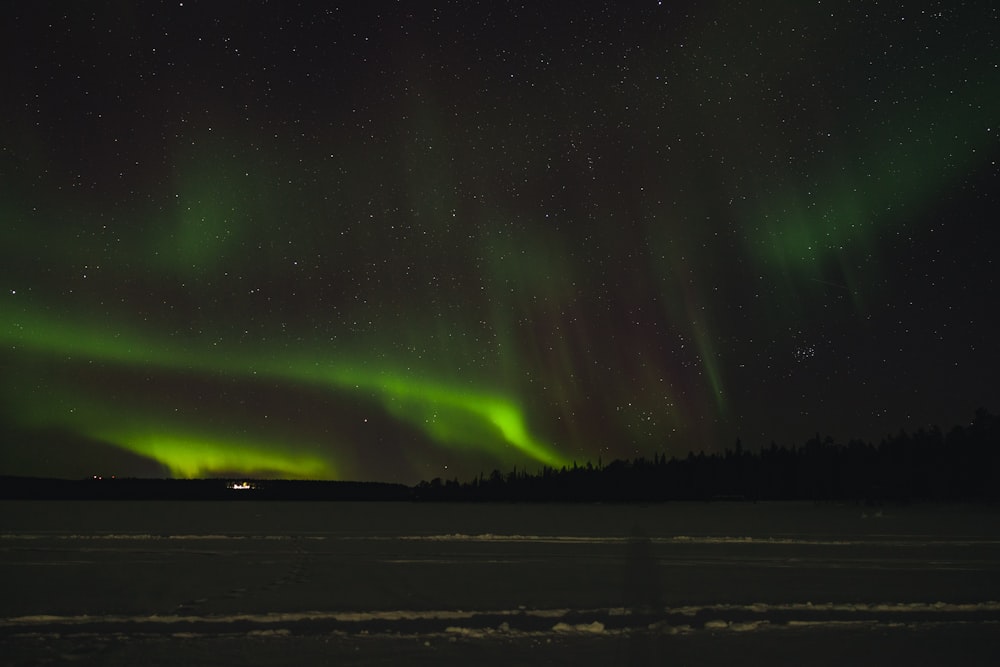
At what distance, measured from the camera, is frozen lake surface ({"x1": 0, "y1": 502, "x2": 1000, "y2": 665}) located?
10.9 m

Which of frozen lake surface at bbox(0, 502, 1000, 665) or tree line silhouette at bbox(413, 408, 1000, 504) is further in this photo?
tree line silhouette at bbox(413, 408, 1000, 504)

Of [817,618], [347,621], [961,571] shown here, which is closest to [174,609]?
[347,621]

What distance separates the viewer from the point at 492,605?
49.3ft

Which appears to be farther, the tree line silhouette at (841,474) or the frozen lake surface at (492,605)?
the tree line silhouette at (841,474)

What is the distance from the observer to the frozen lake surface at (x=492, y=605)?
10.9 meters

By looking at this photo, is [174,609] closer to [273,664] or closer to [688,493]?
[273,664]

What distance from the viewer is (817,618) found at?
13750 millimetres

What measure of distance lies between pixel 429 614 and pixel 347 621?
1390mm

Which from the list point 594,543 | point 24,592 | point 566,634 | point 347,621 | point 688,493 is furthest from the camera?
point 688,493

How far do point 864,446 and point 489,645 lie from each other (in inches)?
6756

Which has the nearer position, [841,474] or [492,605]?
[492,605]

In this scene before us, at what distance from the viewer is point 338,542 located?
102 ft

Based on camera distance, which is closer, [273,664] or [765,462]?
[273,664]

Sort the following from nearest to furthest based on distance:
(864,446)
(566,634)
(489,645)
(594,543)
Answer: (489,645) < (566,634) < (594,543) < (864,446)
